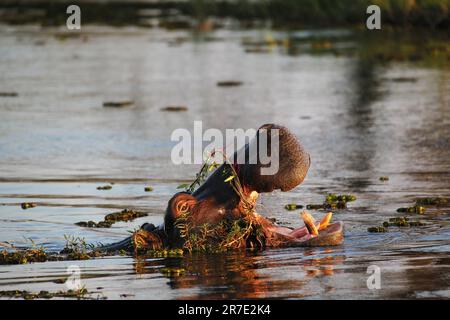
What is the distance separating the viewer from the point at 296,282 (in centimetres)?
902

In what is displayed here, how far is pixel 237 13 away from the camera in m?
48.6

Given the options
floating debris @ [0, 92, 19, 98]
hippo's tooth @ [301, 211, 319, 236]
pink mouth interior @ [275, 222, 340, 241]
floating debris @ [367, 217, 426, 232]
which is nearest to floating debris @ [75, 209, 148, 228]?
pink mouth interior @ [275, 222, 340, 241]

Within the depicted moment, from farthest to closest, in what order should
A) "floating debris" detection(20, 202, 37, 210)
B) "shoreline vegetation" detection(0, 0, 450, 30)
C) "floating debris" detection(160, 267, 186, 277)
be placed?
"shoreline vegetation" detection(0, 0, 450, 30)
"floating debris" detection(20, 202, 37, 210)
"floating debris" detection(160, 267, 186, 277)

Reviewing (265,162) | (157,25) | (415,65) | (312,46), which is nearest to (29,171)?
(265,162)

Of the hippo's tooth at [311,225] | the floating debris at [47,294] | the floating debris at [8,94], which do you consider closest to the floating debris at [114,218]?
the hippo's tooth at [311,225]

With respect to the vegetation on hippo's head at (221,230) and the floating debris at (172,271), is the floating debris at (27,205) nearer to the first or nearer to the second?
the vegetation on hippo's head at (221,230)

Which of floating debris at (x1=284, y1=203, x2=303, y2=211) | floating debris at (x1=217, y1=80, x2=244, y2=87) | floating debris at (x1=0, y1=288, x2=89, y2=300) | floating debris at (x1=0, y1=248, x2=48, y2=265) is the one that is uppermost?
floating debris at (x1=217, y1=80, x2=244, y2=87)

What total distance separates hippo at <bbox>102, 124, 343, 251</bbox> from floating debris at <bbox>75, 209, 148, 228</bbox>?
3.91ft

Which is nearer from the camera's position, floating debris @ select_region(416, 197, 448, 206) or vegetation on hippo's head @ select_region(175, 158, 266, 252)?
vegetation on hippo's head @ select_region(175, 158, 266, 252)

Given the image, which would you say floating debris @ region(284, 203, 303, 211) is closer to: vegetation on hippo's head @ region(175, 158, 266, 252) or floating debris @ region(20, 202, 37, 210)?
vegetation on hippo's head @ region(175, 158, 266, 252)

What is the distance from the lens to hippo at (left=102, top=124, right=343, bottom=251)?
9688 mm

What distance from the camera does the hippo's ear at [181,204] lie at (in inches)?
393
